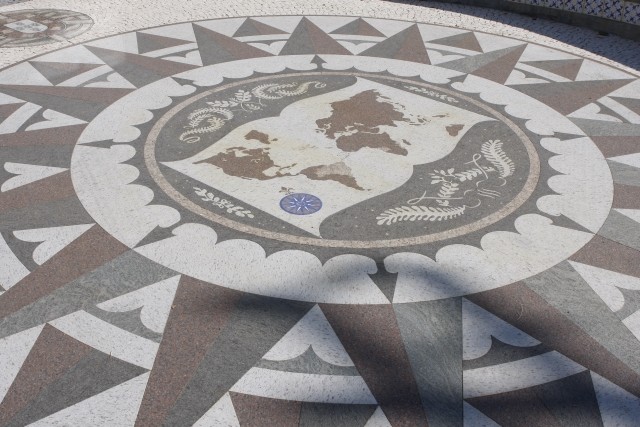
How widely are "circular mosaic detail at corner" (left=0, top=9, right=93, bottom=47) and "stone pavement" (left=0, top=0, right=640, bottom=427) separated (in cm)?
47

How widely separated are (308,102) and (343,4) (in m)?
3.81

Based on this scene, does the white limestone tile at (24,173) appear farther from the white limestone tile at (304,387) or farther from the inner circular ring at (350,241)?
the white limestone tile at (304,387)

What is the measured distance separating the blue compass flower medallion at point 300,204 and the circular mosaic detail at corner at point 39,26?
4935 mm

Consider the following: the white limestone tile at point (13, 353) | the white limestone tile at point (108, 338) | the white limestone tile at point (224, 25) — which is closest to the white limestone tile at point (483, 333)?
the white limestone tile at point (108, 338)

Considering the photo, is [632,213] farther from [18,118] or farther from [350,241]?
[18,118]

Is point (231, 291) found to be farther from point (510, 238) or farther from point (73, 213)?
point (510, 238)

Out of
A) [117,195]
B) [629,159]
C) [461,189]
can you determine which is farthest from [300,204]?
[629,159]

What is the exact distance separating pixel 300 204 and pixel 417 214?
84cm

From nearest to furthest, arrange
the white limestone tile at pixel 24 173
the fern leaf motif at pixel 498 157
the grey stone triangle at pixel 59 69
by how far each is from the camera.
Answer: the white limestone tile at pixel 24 173 → the fern leaf motif at pixel 498 157 → the grey stone triangle at pixel 59 69

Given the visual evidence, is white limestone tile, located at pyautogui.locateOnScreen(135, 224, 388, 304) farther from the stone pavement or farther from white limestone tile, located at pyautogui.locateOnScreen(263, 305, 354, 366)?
white limestone tile, located at pyautogui.locateOnScreen(263, 305, 354, 366)

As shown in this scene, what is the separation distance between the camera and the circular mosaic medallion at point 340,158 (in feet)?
13.6

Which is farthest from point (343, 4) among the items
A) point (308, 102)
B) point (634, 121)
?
point (634, 121)

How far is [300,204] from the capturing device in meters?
4.68

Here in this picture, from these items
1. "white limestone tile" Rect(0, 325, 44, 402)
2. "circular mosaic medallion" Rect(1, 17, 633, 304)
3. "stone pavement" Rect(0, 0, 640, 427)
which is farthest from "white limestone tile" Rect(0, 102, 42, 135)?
"white limestone tile" Rect(0, 325, 44, 402)
